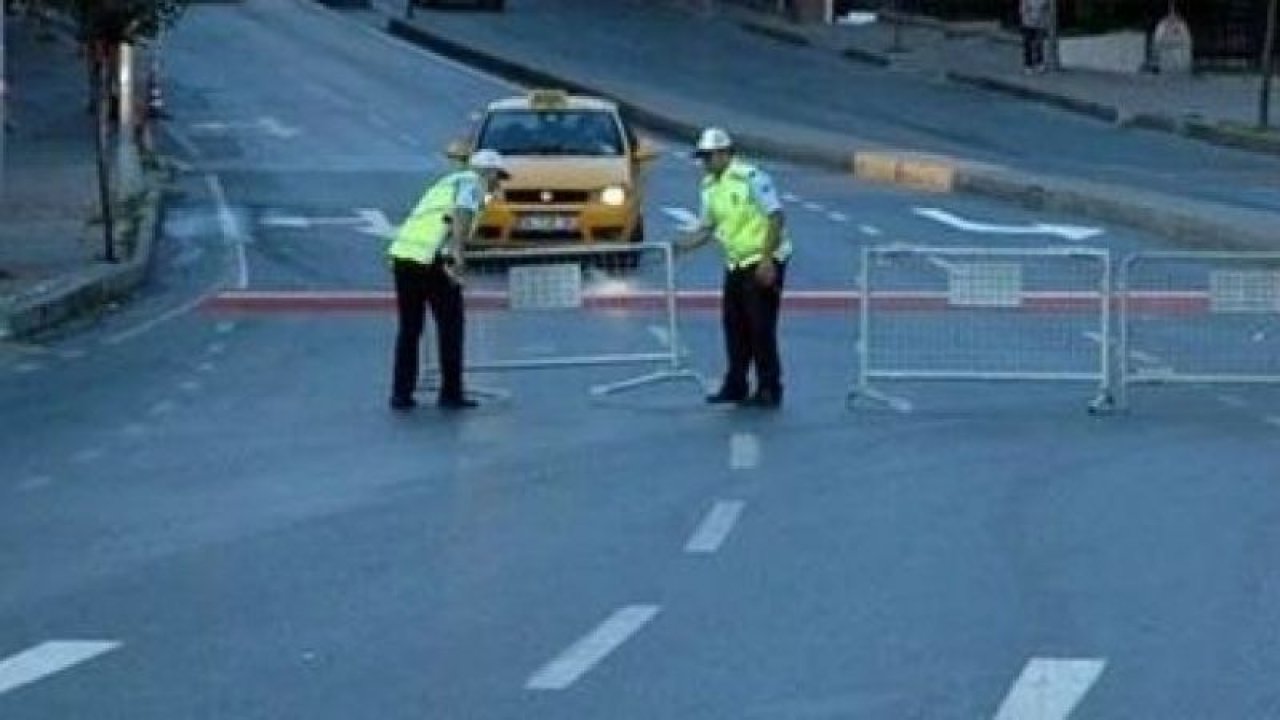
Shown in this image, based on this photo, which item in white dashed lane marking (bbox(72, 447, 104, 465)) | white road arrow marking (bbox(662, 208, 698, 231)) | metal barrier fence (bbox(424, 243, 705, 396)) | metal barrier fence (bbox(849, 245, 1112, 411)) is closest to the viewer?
white dashed lane marking (bbox(72, 447, 104, 465))

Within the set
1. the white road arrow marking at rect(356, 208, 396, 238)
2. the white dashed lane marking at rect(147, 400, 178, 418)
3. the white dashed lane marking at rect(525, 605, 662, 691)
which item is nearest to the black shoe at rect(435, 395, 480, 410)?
the white dashed lane marking at rect(147, 400, 178, 418)

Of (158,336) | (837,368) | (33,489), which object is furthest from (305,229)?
(33,489)

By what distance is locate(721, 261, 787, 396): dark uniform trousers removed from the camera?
2053cm

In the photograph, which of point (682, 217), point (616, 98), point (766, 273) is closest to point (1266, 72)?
point (616, 98)

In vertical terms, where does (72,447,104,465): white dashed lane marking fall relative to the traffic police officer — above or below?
below

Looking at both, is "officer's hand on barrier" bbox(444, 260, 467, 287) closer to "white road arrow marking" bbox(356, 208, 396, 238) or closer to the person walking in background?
"white road arrow marking" bbox(356, 208, 396, 238)

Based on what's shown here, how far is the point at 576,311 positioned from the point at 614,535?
1101 cm

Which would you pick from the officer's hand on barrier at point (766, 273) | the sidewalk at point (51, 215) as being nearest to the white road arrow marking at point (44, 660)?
the officer's hand on barrier at point (766, 273)

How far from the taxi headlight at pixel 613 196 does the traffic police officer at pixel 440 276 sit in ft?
41.3

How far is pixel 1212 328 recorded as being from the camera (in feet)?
76.4

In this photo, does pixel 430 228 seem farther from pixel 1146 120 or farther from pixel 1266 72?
pixel 1146 120

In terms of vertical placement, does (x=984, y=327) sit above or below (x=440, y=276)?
below

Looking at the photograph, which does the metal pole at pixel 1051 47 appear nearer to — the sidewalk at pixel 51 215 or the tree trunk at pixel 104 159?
the sidewalk at pixel 51 215

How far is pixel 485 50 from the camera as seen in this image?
73312 millimetres
